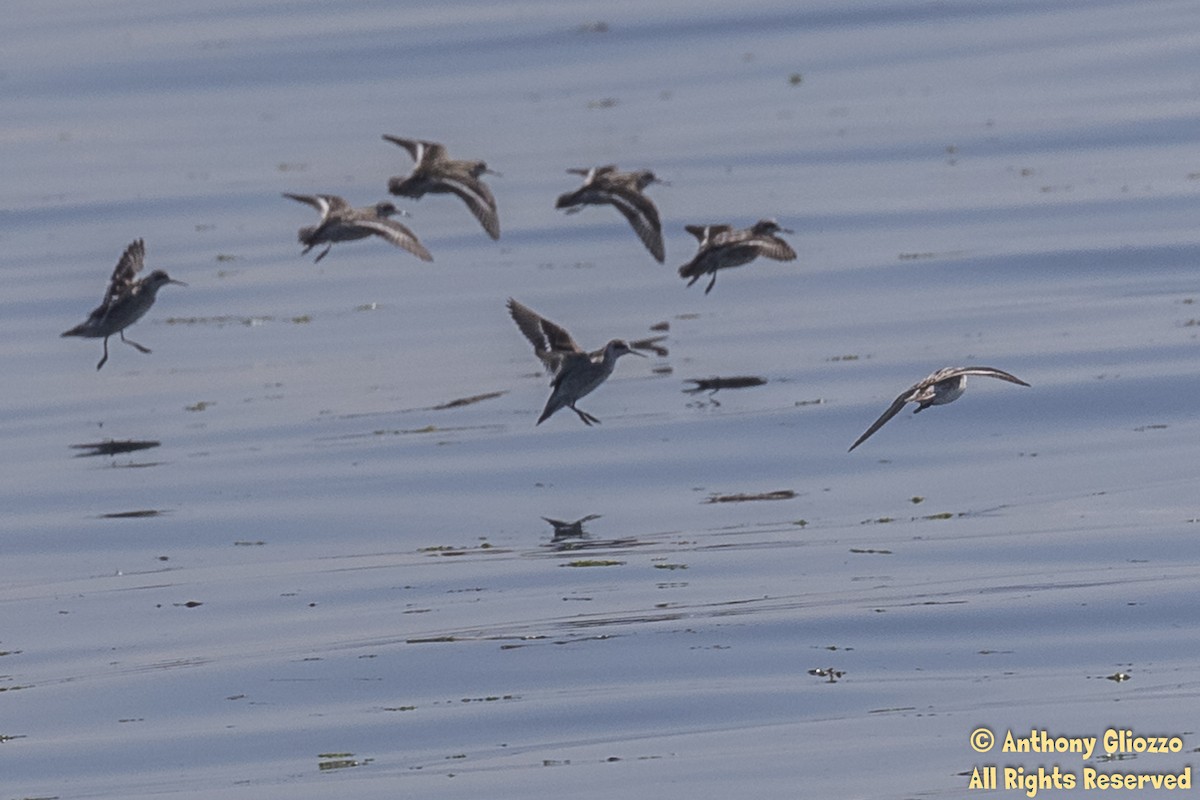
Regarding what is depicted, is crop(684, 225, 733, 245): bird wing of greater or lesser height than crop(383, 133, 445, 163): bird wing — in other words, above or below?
below

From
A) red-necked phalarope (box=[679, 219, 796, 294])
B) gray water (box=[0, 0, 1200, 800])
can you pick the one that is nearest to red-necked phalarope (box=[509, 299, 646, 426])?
gray water (box=[0, 0, 1200, 800])

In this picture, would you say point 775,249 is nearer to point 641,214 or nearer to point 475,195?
point 641,214

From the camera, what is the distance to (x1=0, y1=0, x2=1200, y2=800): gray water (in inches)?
415

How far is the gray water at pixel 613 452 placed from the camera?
1054cm

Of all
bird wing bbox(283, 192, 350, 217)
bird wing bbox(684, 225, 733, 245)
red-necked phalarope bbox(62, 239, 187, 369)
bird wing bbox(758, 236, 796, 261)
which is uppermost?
bird wing bbox(283, 192, 350, 217)

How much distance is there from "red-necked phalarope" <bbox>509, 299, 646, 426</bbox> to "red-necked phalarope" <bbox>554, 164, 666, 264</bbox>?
8.28ft

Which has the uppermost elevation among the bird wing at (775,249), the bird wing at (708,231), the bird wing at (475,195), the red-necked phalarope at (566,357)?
the bird wing at (475,195)

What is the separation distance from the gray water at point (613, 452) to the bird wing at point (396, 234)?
5.06 feet

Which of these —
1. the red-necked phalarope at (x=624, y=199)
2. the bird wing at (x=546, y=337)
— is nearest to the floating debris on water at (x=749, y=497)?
the bird wing at (x=546, y=337)

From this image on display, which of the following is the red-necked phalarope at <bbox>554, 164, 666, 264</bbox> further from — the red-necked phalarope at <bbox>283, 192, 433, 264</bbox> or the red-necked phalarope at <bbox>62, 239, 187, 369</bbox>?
the red-necked phalarope at <bbox>62, 239, 187, 369</bbox>

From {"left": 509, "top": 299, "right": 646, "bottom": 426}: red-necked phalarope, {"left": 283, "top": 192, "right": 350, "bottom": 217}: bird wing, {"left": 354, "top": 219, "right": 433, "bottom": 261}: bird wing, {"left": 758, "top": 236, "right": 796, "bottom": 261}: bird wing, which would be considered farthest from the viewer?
{"left": 283, "top": 192, "right": 350, "bottom": 217}: bird wing

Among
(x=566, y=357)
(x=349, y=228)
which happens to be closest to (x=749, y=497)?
(x=566, y=357)

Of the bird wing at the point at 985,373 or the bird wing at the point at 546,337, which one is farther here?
the bird wing at the point at 546,337

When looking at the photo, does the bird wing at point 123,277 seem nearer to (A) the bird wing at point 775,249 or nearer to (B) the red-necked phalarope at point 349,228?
(B) the red-necked phalarope at point 349,228
